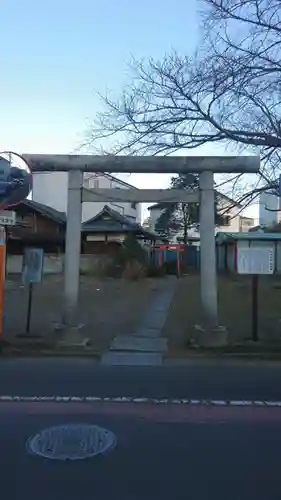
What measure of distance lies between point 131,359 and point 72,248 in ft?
9.00

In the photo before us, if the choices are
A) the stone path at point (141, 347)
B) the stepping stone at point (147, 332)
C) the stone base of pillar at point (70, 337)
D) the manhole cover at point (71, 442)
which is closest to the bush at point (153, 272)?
the stone path at point (141, 347)

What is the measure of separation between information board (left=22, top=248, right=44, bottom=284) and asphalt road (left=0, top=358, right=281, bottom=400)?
2.07 metres

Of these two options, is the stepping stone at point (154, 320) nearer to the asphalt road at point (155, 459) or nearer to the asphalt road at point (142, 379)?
the asphalt road at point (142, 379)

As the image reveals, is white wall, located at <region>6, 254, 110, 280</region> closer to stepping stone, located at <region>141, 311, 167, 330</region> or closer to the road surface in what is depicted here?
stepping stone, located at <region>141, 311, 167, 330</region>

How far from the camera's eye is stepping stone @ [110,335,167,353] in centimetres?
1096

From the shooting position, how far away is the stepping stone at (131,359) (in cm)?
982

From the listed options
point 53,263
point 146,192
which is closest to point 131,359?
point 146,192

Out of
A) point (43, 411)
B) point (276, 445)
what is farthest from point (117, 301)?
point (276, 445)

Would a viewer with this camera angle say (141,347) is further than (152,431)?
Yes

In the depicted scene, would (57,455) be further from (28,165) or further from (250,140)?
(250,140)

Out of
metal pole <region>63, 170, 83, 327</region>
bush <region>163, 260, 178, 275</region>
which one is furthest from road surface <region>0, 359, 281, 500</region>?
bush <region>163, 260, 178, 275</region>

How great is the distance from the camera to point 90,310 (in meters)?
16.8

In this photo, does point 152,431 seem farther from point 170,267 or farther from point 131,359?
point 170,267

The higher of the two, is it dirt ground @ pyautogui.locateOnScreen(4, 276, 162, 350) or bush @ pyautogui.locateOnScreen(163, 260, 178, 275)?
bush @ pyautogui.locateOnScreen(163, 260, 178, 275)
